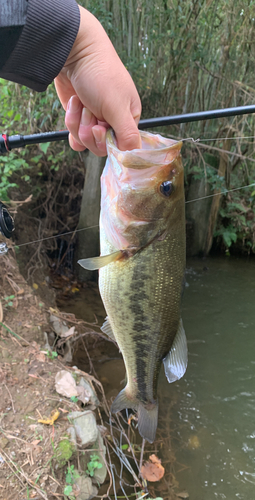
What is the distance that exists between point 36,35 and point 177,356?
1472mm

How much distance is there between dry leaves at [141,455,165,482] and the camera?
261 cm

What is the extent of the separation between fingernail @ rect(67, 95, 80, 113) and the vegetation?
275cm

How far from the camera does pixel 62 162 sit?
4.96 meters

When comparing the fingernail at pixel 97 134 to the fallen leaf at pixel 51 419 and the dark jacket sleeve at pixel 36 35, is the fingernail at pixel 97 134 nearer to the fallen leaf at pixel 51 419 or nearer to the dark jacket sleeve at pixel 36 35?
the dark jacket sleeve at pixel 36 35

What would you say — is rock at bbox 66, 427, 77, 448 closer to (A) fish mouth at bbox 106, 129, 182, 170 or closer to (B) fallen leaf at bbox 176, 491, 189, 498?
(B) fallen leaf at bbox 176, 491, 189, 498

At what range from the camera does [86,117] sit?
131 centimetres

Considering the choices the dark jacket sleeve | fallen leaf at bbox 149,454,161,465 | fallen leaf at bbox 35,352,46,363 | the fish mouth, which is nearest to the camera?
the dark jacket sleeve

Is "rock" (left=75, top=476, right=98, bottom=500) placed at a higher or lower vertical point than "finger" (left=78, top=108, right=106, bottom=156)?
lower

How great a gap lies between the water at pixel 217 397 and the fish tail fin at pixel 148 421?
161 centimetres

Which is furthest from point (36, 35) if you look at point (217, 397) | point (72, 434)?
point (217, 397)

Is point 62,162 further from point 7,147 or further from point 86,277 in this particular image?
point 7,147

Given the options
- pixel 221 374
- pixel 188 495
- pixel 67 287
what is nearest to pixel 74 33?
pixel 188 495

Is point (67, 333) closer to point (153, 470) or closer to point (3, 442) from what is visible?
point (3, 442)

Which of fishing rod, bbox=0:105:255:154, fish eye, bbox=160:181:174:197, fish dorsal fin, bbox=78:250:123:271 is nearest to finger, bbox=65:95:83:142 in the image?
fishing rod, bbox=0:105:255:154
